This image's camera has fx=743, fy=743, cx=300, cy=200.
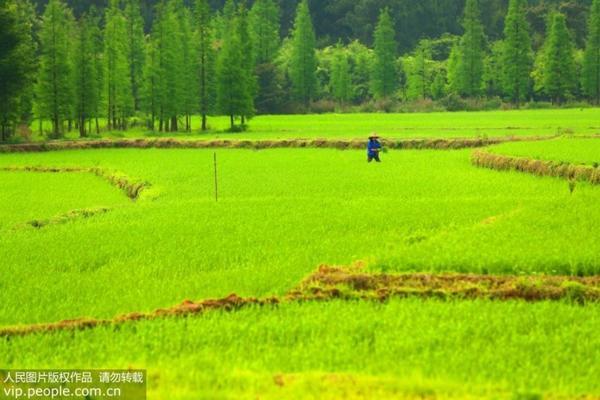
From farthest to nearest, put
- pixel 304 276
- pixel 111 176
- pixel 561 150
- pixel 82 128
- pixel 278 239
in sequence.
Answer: pixel 82 128, pixel 111 176, pixel 561 150, pixel 278 239, pixel 304 276

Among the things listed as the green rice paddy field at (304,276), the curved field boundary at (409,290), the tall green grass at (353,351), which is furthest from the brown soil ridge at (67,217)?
the tall green grass at (353,351)

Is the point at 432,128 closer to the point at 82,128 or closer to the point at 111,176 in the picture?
the point at 111,176

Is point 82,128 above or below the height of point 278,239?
above

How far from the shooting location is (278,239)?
614 inches

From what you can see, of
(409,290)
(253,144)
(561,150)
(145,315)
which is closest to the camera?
(145,315)

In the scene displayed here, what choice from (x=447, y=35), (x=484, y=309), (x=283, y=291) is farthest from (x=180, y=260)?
(x=447, y=35)

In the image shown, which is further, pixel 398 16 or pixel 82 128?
pixel 398 16

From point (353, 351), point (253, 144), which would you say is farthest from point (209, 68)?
point (353, 351)

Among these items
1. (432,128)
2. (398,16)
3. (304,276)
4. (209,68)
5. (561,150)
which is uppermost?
(398,16)

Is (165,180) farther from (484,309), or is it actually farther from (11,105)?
(11,105)

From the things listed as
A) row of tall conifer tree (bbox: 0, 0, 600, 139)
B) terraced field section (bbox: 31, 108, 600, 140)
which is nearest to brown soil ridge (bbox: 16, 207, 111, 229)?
terraced field section (bbox: 31, 108, 600, 140)

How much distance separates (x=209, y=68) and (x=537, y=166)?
Answer: 159ft

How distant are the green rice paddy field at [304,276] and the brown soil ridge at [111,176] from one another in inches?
61.3

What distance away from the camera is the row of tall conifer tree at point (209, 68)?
188 feet
